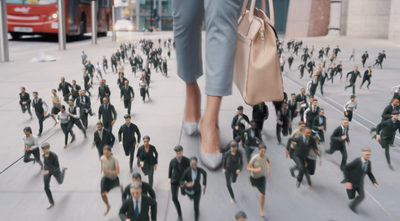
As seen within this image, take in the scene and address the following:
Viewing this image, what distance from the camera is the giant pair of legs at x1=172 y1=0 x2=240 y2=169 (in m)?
4.28

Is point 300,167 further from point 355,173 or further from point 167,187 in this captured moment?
point 167,187

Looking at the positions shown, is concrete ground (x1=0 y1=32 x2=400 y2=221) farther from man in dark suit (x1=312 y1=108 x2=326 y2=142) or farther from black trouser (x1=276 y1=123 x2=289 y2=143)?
man in dark suit (x1=312 y1=108 x2=326 y2=142)

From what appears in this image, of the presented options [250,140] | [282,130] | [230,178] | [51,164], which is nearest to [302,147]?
[250,140]

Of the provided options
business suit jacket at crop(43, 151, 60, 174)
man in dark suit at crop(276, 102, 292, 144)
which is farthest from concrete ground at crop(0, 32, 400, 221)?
business suit jacket at crop(43, 151, 60, 174)

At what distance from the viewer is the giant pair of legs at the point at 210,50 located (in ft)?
14.0

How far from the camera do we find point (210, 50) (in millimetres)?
4426

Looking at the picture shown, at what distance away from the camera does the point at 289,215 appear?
3.76 m

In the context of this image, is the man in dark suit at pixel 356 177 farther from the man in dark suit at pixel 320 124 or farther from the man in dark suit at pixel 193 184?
the man in dark suit at pixel 320 124

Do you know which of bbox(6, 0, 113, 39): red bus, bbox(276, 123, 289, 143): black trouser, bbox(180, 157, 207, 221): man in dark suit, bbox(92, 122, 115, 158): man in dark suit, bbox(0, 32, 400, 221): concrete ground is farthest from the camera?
bbox(6, 0, 113, 39): red bus

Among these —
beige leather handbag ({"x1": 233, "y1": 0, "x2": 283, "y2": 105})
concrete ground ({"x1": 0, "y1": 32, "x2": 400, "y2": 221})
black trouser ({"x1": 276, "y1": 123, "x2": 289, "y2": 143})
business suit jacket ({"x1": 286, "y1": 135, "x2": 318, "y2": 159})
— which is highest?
beige leather handbag ({"x1": 233, "y1": 0, "x2": 283, "y2": 105})

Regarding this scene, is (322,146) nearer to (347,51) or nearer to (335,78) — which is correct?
(335,78)

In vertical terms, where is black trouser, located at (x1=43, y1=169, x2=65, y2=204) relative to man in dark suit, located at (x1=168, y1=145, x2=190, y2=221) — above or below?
below

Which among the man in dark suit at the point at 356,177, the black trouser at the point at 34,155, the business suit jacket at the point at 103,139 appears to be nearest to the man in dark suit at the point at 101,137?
the business suit jacket at the point at 103,139

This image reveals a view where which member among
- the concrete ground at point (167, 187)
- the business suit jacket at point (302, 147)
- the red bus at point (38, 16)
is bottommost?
the concrete ground at point (167, 187)
